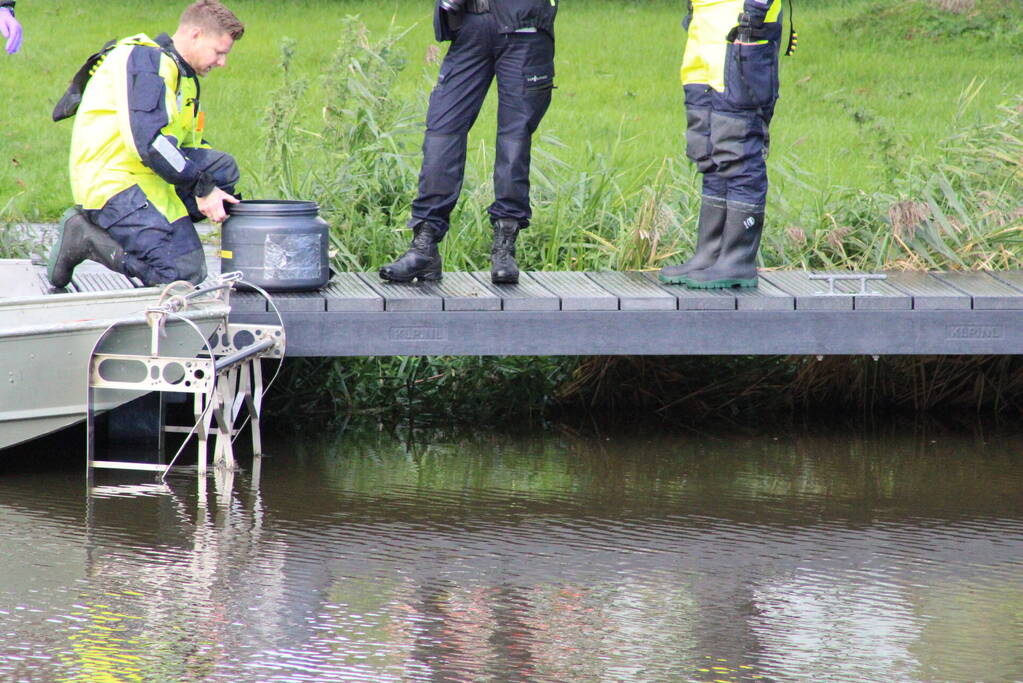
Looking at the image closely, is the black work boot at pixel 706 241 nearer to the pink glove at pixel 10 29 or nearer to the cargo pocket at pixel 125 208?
the cargo pocket at pixel 125 208

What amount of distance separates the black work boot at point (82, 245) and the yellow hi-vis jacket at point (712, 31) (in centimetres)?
238

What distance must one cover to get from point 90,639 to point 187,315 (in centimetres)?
167

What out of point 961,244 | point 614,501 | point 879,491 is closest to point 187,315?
point 614,501

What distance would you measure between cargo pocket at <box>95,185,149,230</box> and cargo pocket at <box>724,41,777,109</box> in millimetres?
2308

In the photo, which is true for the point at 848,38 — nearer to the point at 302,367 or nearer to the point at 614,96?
the point at 614,96

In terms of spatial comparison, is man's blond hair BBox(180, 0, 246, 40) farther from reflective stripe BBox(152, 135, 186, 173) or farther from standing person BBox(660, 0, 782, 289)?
standing person BBox(660, 0, 782, 289)

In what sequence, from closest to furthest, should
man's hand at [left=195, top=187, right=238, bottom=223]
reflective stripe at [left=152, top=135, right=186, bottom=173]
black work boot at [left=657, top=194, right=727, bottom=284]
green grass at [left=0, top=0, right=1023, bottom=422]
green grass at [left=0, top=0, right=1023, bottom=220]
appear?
reflective stripe at [left=152, top=135, right=186, bottom=173]
man's hand at [left=195, top=187, right=238, bottom=223]
black work boot at [left=657, top=194, right=727, bottom=284]
green grass at [left=0, top=0, right=1023, bottom=422]
green grass at [left=0, top=0, right=1023, bottom=220]

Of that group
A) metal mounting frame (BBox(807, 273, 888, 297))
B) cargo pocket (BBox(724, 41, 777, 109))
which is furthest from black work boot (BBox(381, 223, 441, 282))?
metal mounting frame (BBox(807, 273, 888, 297))

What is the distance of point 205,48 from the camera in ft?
19.2

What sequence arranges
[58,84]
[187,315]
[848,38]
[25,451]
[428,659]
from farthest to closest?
[848,38] < [58,84] < [25,451] < [187,315] < [428,659]

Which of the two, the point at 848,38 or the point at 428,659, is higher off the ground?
the point at 848,38

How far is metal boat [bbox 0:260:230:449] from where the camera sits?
5.41 m

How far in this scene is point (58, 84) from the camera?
1375 cm

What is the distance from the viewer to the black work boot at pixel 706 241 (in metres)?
6.23
